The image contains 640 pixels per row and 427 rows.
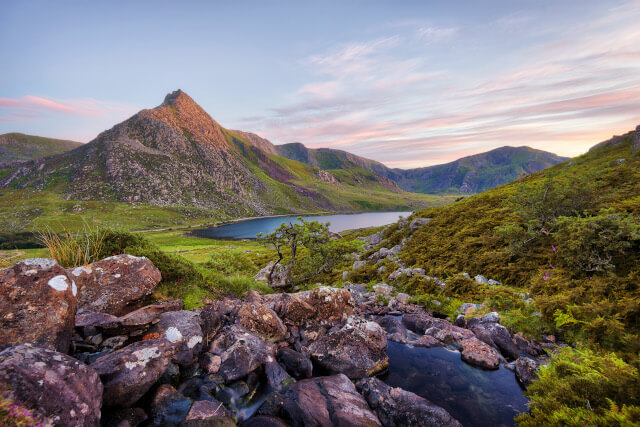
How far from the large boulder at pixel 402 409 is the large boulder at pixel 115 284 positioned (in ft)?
33.2

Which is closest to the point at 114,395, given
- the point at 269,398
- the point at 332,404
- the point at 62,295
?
the point at 62,295

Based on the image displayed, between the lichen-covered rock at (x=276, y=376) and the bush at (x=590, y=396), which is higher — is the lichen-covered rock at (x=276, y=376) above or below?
below

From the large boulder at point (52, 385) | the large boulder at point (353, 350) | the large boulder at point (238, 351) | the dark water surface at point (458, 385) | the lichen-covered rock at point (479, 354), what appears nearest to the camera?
the large boulder at point (52, 385)

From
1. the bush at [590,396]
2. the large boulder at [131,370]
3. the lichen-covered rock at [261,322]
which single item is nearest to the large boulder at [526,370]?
the bush at [590,396]

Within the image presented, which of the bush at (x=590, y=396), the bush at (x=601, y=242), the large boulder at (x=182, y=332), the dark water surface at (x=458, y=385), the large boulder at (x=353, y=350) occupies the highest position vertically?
the bush at (x=601, y=242)

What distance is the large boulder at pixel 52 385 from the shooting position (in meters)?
4.40

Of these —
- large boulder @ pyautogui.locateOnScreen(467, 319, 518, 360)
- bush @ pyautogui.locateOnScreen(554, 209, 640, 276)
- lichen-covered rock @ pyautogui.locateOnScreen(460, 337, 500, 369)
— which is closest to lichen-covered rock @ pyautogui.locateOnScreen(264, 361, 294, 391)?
lichen-covered rock @ pyautogui.locateOnScreen(460, 337, 500, 369)

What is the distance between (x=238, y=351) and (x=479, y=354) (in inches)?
389

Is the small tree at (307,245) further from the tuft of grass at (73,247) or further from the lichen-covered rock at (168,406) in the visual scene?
the lichen-covered rock at (168,406)

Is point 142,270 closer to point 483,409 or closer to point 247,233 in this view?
point 483,409

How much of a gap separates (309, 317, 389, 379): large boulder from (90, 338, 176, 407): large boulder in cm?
560

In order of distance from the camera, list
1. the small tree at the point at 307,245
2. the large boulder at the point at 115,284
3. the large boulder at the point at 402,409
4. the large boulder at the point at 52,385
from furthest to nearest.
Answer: the small tree at the point at 307,245 < the large boulder at the point at 115,284 < the large boulder at the point at 402,409 < the large boulder at the point at 52,385

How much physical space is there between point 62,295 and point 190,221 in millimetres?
211446

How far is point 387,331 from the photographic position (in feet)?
43.1
